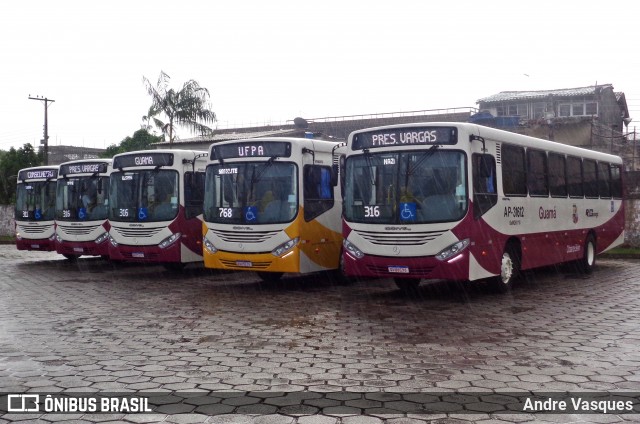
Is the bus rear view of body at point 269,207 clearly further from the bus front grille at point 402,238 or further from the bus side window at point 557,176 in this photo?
the bus side window at point 557,176

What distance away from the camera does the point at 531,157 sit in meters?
15.0

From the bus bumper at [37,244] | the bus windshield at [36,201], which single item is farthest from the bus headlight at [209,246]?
the bus windshield at [36,201]

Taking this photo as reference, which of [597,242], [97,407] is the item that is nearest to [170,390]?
[97,407]

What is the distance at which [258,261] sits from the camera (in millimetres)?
Answer: 14398

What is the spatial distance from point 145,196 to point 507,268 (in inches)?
361

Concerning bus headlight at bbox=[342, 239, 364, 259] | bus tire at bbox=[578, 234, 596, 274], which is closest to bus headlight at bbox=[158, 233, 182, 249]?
bus headlight at bbox=[342, 239, 364, 259]

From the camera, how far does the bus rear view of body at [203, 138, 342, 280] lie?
14.3 meters

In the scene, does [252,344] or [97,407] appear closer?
[97,407]

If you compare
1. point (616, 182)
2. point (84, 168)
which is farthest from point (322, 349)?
point (616, 182)

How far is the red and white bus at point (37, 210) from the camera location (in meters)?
22.2

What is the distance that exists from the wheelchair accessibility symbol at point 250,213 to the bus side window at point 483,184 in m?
4.58

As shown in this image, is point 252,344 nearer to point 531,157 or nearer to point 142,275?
point 531,157

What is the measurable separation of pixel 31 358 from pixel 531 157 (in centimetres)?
1079

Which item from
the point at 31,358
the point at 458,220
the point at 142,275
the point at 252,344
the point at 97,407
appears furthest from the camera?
the point at 142,275
